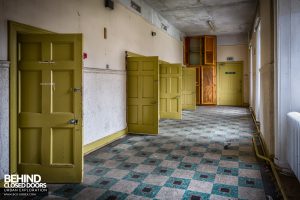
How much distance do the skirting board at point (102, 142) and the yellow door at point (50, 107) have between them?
4.46 ft

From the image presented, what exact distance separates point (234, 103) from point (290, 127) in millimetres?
11011

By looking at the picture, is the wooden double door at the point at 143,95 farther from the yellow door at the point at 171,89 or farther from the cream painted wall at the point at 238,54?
the cream painted wall at the point at 238,54

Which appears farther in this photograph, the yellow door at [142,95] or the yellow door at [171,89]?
the yellow door at [171,89]

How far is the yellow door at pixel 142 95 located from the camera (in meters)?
6.27

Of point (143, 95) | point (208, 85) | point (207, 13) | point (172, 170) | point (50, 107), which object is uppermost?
point (207, 13)

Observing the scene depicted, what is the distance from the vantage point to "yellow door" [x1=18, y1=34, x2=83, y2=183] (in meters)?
3.28

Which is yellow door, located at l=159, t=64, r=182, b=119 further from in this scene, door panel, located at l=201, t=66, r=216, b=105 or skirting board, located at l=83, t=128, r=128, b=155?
door panel, located at l=201, t=66, r=216, b=105

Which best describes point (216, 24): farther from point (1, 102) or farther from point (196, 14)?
point (1, 102)

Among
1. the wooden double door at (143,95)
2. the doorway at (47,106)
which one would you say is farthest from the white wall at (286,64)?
the wooden double door at (143,95)

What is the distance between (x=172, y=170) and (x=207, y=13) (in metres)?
7.28

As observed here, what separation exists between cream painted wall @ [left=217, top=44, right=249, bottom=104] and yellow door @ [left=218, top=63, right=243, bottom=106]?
0.90 ft

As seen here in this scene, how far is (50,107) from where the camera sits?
3305mm

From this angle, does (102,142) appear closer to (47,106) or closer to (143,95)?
(143,95)

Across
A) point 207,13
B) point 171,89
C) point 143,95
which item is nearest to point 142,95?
point 143,95
